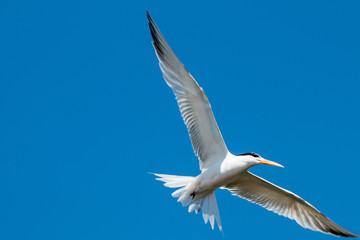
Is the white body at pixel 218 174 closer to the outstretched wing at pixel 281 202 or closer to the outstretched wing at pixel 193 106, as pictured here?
the outstretched wing at pixel 193 106

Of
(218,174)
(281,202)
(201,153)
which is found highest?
(201,153)

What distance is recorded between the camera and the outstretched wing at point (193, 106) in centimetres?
751

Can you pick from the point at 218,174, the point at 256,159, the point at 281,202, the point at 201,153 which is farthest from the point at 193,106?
the point at 281,202

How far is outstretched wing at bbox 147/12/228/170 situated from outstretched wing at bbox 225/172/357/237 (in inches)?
30.6

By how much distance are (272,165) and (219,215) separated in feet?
4.11

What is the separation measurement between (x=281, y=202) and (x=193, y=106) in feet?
8.52

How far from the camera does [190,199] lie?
7789 millimetres

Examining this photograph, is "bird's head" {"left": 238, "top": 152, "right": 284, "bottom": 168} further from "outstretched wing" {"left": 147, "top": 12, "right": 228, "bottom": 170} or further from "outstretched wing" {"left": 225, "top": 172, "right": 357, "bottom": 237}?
"outstretched wing" {"left": 225, "top": 172, "right": 357, "bottom": 237}

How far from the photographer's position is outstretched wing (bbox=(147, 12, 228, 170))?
7.51 metres

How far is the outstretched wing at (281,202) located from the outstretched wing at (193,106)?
2.55 feet

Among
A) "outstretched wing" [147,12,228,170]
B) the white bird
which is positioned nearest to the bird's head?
the white bird

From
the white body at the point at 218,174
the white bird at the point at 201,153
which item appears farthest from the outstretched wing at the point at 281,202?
the white body at the point at 218,174

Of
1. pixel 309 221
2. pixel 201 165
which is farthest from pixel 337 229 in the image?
pixel 201 165

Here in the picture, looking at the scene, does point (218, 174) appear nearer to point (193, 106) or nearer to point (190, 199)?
point (190, 199)
